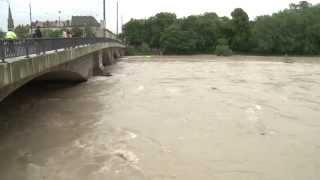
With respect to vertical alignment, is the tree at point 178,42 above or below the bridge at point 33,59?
below

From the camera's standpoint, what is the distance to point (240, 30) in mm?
115938

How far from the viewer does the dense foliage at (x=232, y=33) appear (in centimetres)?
10456

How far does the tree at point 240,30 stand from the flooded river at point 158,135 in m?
79.9

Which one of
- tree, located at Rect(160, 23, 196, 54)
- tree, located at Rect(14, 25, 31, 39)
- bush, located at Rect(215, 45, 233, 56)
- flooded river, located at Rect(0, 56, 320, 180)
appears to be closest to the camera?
flooded river, located at Rect(0, 56, 320, 180)

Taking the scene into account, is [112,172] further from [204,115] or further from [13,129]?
[204,115]

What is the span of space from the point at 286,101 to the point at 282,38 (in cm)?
7619

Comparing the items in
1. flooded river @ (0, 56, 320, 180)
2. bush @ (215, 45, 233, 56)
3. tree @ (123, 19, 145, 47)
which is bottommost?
bush @ (215, 45, 233, 56)

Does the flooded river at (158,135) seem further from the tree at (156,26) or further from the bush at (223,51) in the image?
the tree at (156,26)

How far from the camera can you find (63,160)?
16.5m

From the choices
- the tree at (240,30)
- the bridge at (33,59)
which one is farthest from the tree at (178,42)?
the bridge at (33,59)

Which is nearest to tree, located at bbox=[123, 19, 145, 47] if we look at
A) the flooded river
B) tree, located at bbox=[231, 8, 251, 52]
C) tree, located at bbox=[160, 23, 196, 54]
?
tree, located at bbox=[160, 23, 196, 54]

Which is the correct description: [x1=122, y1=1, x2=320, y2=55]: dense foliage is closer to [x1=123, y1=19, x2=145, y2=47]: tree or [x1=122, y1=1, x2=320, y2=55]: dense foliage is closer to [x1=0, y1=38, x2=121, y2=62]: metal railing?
[x1=123, y1=19, x2=145, y2=47]: tree

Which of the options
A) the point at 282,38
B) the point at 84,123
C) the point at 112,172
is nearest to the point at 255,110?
the point at 84,123

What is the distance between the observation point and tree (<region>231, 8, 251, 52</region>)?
114m
